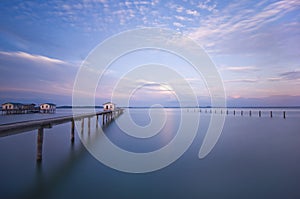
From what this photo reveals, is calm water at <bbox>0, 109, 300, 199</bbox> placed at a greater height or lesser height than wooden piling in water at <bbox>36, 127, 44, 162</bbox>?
lesser

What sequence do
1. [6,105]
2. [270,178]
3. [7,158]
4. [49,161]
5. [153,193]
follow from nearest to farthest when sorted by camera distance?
[153,193], [270,178], [49,161], [7,158], [6,105]

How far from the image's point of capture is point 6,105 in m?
42.6

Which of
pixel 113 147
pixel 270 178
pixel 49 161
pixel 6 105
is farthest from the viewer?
pixel 6 105

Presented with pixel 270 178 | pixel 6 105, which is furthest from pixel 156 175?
pixel 6 105

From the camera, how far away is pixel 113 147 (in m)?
11.7

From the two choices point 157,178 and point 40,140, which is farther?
point 40,140

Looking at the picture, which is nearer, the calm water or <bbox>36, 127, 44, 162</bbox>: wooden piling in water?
the calm water

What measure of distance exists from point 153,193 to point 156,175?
149 centimetres

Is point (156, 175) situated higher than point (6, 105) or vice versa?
point (6, 105)

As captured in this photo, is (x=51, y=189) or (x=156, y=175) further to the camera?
(x=156, y=175)

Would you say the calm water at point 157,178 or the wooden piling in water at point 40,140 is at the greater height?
the wooden piling in water at point 40,140

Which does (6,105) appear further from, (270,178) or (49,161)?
(270,178)

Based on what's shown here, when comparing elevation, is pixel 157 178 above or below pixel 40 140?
below

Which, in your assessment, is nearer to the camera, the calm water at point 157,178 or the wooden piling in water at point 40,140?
the calm water at point 157,178
